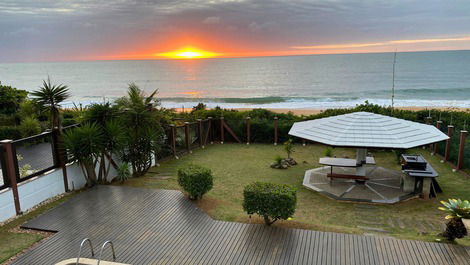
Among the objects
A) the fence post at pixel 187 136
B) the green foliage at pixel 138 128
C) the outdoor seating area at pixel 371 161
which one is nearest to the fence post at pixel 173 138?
the fence post at pixel 187 136

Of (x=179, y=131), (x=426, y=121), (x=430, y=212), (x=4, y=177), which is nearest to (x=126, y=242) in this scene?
(x=4, y=177)

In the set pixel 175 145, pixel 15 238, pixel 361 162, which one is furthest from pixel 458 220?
pixel 175 145

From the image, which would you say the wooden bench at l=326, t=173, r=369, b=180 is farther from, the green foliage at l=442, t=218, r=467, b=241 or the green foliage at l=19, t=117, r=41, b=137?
the green foliage at l=19, t=117, r=41, b=137

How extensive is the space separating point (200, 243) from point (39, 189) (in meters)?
4.47

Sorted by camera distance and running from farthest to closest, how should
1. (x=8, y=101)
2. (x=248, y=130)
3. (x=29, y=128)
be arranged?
(x=8, y=101) → (x=248, y=130) → (x=29, y=128)

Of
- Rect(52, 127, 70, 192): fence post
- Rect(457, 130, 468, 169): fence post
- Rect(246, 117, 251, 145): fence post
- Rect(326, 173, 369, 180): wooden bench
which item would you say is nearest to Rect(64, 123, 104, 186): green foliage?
Rect(52, 127, 70, 192): fence post

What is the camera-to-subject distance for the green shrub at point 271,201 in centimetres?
571

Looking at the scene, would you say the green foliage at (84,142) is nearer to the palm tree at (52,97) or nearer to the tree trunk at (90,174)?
the tree trunk at (90,174)

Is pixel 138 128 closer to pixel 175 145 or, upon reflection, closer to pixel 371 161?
pixel 175 145

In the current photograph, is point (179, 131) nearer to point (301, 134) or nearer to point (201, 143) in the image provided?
point (201, 143)

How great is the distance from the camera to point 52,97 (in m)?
7.93

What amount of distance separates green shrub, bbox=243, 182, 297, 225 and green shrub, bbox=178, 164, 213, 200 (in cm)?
153

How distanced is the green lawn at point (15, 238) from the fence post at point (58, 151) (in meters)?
1.43

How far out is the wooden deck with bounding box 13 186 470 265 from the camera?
4918 millimetres
